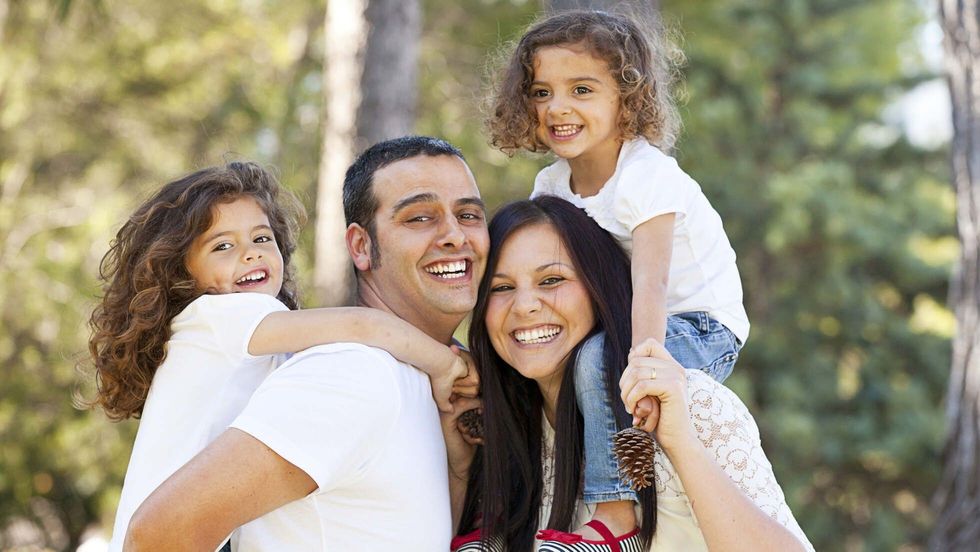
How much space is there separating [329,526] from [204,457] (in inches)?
14.5

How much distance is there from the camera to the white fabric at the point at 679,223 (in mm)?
3412

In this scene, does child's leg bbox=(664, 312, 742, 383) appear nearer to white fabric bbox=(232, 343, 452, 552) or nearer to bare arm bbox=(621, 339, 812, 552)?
bare arm bbox=(621, 339, 812, 552)

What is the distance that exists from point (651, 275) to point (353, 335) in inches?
34.0

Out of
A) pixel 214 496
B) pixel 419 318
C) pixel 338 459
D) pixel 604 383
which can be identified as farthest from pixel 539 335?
pixel 214 496

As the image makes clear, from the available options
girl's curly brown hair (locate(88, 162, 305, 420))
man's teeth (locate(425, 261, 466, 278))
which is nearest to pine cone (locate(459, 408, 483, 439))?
man's teeth (locate(425, 261, 466, 278))

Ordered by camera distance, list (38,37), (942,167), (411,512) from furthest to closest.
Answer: (942,167)
(38,37)
(411,512)

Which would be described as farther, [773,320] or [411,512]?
[773,320]

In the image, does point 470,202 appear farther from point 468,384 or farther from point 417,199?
point 468,384

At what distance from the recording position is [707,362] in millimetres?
3443

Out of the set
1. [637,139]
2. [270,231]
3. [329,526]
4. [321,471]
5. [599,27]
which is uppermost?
[599,27]

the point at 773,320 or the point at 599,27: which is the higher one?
the point at 599,27

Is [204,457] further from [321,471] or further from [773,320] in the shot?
[773,320]

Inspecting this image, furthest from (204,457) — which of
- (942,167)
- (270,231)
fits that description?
(942,167)

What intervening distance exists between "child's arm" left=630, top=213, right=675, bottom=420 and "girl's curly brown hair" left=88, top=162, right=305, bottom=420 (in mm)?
1192
